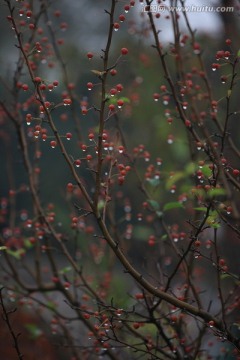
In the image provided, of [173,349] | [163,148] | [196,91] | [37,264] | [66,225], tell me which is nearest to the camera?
[173,349]

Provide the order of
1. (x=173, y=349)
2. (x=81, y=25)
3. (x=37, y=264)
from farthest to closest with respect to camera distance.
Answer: (x=81, y=25) → (x=37, y=264) → (x=173, y=349)

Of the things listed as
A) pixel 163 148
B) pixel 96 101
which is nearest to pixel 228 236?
pixel 163 148

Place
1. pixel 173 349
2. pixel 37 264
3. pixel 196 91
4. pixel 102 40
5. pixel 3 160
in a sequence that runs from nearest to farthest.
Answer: pixel 173 349
pixel 196 91
pixel 37 264
pixel 102 40
pixel 3 160

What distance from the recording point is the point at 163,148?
7328 mm

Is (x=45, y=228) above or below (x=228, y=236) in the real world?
below

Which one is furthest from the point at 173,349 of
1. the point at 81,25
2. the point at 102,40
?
the point at 81,25

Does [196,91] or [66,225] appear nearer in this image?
[196,91]

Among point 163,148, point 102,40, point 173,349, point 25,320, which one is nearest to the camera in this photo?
point 173,349

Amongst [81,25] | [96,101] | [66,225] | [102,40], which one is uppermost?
[81,25]

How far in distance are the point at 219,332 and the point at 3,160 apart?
25.7ft

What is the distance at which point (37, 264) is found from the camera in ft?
12.3

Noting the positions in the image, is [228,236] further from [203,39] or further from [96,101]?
[96,101]

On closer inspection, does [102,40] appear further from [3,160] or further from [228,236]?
[228,236]

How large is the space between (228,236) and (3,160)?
5972 mm
